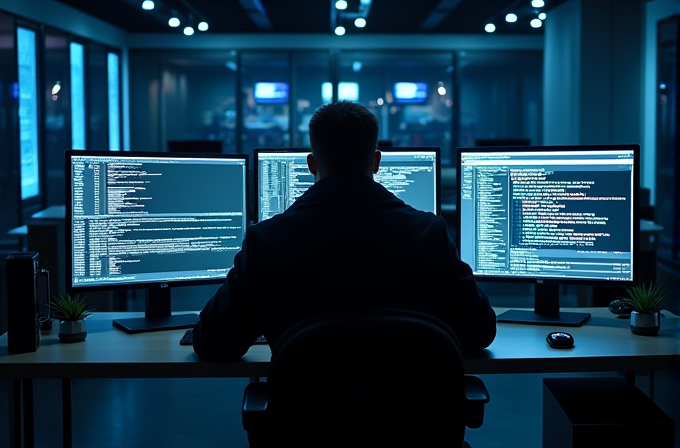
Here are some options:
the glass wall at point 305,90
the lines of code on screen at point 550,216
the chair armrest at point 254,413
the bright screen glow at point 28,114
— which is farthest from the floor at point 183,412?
the glass wall at point 305,90

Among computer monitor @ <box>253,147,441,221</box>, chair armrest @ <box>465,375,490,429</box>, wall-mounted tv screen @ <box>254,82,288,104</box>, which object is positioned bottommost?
chair armrest @ <box>465,375,490,429</box>

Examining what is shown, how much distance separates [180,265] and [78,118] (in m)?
7.80

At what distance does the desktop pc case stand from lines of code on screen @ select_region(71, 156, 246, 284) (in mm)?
253

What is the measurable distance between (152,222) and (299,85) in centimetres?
1078

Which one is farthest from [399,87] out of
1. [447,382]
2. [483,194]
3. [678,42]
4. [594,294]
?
[447,382]

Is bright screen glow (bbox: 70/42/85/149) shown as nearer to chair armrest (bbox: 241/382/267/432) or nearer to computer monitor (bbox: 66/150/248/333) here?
computer monitor (bbox: 66/150/248/333)

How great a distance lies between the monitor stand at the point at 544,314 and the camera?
2.61 m

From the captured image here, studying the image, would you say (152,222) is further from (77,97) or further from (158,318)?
(77,97)

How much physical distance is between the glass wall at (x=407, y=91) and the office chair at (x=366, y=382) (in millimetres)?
11491

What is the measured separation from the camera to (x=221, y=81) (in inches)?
517

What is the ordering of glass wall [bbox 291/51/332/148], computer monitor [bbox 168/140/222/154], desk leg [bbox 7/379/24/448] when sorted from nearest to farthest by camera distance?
desk leg [bbox 7/379/24/448] → computer monitor [bbox 168/140/222/154] → glass wall [bbox 291/51/332/148]

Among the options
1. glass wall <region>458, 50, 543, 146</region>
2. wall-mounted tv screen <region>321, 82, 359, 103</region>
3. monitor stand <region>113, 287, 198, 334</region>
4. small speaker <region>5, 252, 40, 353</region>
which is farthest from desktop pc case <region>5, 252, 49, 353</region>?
glass wall <region>458, 50, 543, 146</region>

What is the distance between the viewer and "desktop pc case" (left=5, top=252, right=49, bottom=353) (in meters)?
2.20

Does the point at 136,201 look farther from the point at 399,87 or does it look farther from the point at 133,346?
the point at 399,87
